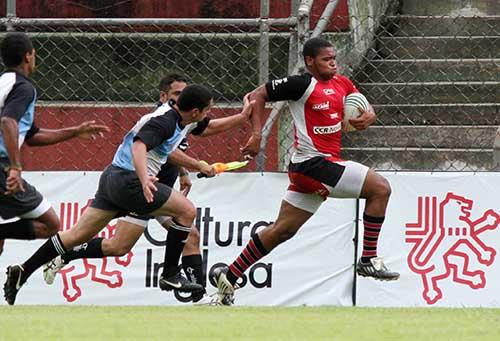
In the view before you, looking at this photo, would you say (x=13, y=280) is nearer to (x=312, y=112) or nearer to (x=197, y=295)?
(x=197, y=295)

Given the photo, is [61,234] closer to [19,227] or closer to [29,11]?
[19,227]

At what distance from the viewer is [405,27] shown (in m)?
15.5

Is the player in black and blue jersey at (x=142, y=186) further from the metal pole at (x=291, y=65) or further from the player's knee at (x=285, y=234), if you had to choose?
the metal pole at (x=291, y=65)

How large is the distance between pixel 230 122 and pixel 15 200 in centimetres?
233

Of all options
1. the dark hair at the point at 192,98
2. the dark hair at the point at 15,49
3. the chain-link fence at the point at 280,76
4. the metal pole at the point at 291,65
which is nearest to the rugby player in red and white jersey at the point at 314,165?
the dark hair at the point at 192,98

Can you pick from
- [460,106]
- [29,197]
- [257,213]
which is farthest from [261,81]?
[29,197]

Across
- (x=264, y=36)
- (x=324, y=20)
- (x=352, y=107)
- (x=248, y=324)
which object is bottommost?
(x=248, y=324)

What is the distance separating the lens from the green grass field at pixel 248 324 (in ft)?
27.5

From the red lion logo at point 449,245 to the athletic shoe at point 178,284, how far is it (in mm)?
2271

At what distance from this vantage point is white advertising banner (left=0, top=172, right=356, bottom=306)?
1340 cm

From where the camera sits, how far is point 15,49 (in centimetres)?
1080

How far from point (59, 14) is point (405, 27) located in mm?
3598

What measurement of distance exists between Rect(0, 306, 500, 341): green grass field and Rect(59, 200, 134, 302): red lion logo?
102 inches

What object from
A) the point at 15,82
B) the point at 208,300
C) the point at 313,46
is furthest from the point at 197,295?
the point at 15,82
